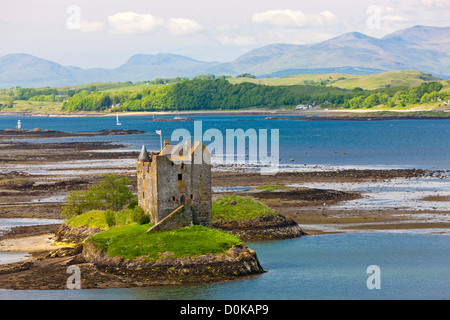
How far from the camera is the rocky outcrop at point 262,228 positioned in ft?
202

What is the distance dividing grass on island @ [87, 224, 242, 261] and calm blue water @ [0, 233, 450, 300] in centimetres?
300

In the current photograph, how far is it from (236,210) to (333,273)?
14927mm

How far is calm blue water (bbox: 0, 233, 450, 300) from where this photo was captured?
1763 inches

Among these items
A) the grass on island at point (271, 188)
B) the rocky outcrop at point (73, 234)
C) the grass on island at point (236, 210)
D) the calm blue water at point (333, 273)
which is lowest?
the calm blue water at point (333, 273)

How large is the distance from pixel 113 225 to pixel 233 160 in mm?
77246

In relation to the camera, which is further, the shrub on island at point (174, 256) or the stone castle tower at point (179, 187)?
the stone castle tower at point (179, 187)

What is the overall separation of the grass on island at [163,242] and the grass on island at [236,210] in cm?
1239

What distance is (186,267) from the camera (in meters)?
47.1

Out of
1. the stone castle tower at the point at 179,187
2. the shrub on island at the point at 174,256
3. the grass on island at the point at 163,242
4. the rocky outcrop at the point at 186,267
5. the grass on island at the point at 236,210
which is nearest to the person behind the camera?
the rocky outcrop at the point at 186,267

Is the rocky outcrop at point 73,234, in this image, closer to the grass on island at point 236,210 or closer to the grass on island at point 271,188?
the grass on island at point 236,210

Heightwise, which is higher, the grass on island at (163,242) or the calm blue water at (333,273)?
the grass on island at (163,242)

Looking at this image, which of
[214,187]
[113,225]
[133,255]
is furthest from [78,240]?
[214,187]

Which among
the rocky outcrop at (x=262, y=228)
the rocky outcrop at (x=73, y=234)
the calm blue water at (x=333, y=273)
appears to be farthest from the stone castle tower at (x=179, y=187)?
the rocky outcrop at (x=262, y=228)
